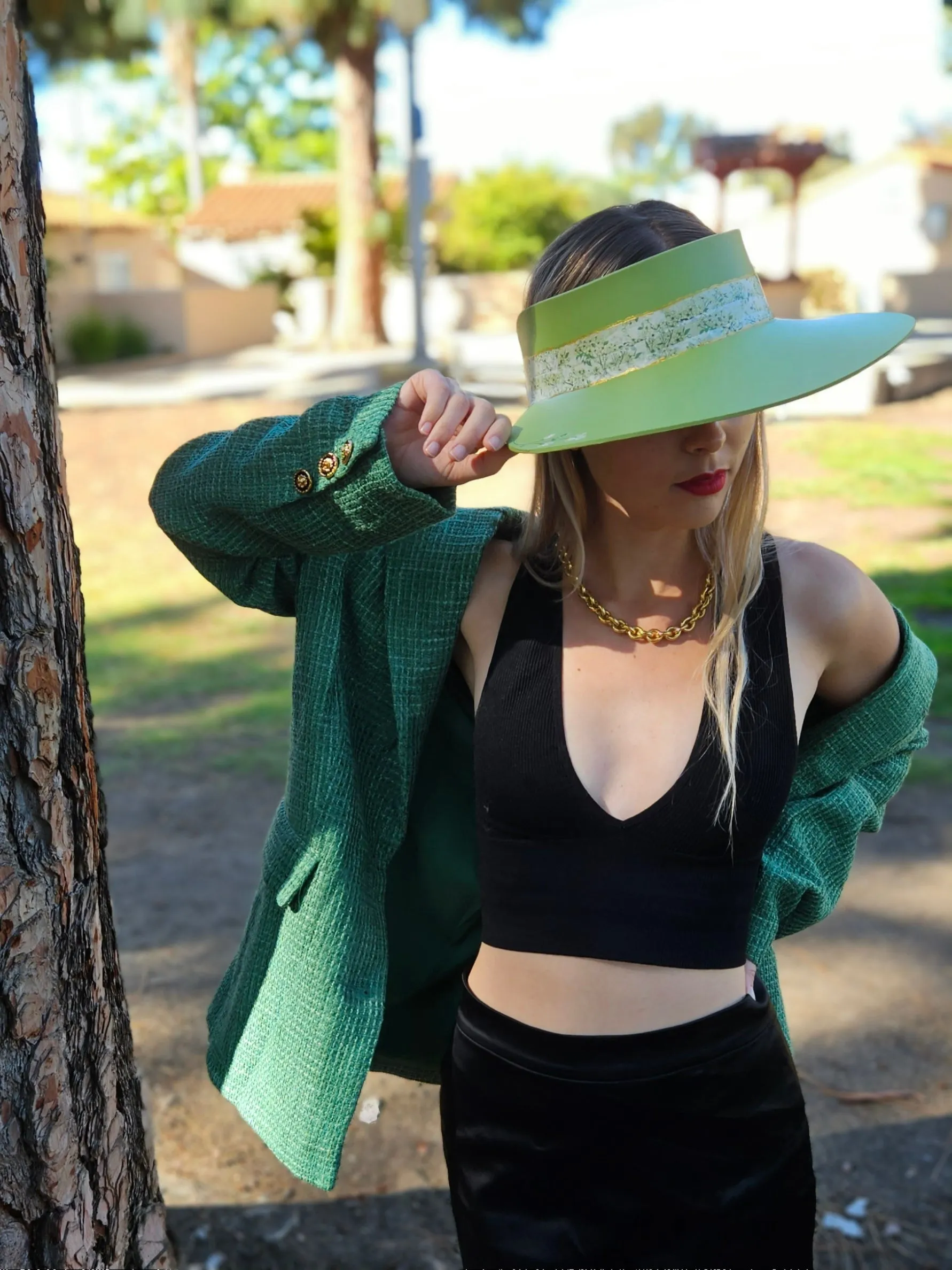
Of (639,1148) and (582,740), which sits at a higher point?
(582,740)

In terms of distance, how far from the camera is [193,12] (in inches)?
724

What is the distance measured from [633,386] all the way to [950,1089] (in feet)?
7.12

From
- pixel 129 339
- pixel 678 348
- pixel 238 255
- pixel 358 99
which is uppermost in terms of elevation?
pixel 358 99

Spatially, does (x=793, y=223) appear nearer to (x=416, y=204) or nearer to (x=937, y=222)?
(x=416, y=204)

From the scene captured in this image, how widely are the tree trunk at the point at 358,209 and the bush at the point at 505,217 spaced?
7585 millimetres

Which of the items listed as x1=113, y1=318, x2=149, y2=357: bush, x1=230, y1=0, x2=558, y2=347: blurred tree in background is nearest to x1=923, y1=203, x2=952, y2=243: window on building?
x1=230, y1=0, x2=558, y2=347: blurred tree in background

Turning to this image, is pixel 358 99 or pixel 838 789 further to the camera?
pixel 358 99

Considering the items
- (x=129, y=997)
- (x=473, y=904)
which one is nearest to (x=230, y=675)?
(x=129, y=997)

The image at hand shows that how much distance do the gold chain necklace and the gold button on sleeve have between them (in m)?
0.36

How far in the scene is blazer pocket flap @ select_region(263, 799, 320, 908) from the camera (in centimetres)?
177

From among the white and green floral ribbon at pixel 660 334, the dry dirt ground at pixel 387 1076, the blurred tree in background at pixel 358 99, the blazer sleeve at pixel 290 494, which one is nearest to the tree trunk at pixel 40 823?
the blazer sleeve at pixel 290 494

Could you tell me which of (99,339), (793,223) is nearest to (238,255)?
(99,339)

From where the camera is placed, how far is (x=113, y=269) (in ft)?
144

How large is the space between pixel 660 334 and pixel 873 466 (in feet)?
31.9
